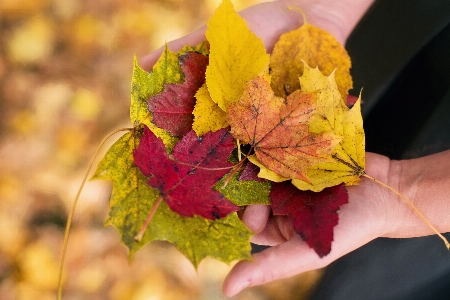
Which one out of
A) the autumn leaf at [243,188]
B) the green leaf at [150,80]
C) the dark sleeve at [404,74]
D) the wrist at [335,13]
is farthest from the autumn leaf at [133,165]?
the dark sleeve at [404,74]

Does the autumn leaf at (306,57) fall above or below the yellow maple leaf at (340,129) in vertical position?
above

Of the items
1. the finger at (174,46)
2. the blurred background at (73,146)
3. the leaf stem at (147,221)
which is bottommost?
the blurred background at (73,146)

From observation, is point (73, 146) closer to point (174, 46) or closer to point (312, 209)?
point (174, 46)

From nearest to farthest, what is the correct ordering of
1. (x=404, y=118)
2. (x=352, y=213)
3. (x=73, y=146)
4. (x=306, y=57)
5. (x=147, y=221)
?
(x=147, y=221) → (x=352, y=213) → (x=306, y=57) → (x=404, y=118) → (x=73, y=146)

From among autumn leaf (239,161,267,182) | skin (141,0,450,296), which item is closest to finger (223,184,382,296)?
skin (141,0,450,296)

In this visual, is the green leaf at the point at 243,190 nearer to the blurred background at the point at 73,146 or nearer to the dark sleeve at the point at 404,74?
the dark sleeve at the point at 404,74

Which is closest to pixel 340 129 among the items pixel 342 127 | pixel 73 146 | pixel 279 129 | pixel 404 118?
pixel 342 127

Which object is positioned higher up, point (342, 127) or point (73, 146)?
point (342, 127)

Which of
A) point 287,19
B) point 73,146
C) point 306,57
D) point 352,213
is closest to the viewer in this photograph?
point 352,213
